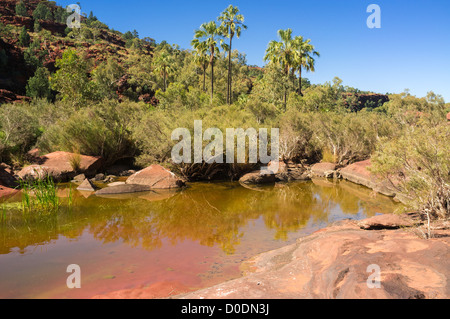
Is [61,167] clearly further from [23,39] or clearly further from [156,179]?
[23,39]

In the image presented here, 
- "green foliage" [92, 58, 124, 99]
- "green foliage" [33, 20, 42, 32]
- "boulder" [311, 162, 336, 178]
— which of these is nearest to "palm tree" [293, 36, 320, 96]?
"boulder" [311, 162, 336, 178]

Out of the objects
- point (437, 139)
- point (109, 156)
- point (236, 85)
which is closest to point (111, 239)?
point (437, 139)

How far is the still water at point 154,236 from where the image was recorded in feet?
17.4

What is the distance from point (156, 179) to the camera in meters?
14.2

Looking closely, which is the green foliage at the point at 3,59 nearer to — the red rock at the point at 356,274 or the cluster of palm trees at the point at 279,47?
the cluster of palm trees at the point at 279,47

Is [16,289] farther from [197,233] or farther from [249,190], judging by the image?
[249,190]

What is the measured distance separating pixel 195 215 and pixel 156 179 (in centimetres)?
476

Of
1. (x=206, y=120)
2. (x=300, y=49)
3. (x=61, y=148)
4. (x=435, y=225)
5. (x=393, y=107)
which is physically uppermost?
(x=300, y=49)

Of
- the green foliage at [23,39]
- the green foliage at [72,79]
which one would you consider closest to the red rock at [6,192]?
the green foliage at [72,79]

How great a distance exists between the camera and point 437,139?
22.8 ft

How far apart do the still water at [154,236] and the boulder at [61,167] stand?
2.94 metres

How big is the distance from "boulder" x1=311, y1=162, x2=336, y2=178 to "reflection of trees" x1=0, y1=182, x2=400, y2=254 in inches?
142

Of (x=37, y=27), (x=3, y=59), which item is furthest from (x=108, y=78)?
(x=37, y=27)

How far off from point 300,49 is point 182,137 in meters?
21.8
